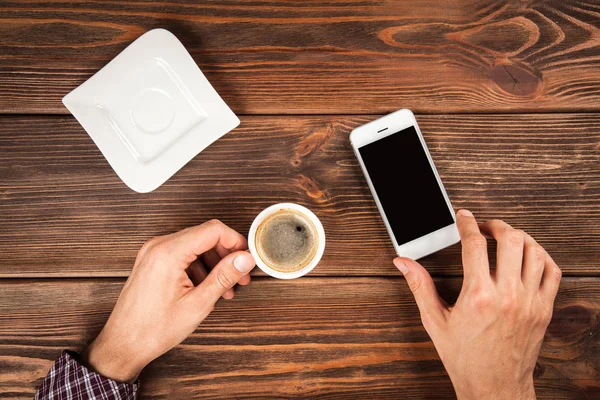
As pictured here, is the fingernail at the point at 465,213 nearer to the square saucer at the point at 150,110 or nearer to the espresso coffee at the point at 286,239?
the espresso coffee at the point at 286,239

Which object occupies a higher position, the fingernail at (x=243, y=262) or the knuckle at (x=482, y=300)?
the fingernail at (x=243, y=262)

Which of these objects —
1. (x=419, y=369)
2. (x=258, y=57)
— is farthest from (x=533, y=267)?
(x=258, y=57)

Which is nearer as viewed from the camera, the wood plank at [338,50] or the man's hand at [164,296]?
the man's hand at [164,296]

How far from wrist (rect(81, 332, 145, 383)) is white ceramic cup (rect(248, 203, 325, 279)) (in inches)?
12.6

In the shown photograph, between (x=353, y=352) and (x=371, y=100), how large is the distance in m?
0.55

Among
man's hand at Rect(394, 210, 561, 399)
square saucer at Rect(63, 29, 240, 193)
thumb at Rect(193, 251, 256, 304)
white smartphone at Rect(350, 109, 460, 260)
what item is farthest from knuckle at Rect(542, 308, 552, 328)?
square saucer at Rect(63, 29, 240, 193)

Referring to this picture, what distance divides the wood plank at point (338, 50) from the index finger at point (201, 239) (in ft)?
0.86

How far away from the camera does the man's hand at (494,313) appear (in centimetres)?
90

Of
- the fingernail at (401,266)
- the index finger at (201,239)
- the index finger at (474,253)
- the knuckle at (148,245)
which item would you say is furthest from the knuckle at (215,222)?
the index finger at (474,253)

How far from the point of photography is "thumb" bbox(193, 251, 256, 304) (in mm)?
879

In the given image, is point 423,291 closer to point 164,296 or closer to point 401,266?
point 401,266

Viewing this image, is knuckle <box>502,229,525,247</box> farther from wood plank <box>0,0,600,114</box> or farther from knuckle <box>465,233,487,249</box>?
wood plank <box>0,0,600,114</box>

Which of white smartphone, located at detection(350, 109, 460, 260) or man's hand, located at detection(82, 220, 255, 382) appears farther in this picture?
white smartphone, located at detection(350, 109, 460, 260)

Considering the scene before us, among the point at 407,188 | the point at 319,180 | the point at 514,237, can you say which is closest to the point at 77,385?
the point at 319,180
